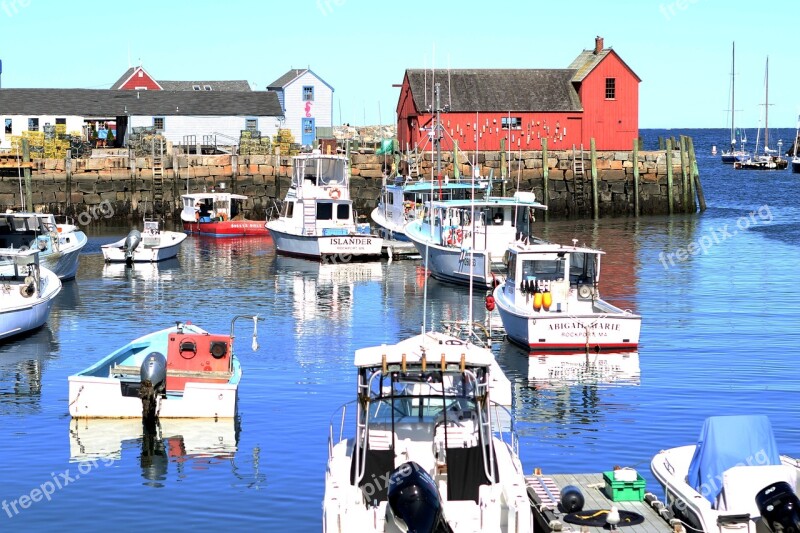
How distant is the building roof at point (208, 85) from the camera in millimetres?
98875

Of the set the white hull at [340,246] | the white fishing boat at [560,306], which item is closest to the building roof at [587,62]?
the white hull at [340,246]

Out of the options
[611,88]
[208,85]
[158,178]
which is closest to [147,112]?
[158,178]

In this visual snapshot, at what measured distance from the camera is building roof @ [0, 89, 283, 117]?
251 feet

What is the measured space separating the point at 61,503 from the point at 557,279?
1433cm

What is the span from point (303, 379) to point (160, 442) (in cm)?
543

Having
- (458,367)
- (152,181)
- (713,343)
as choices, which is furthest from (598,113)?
(458,367)

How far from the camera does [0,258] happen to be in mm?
30297

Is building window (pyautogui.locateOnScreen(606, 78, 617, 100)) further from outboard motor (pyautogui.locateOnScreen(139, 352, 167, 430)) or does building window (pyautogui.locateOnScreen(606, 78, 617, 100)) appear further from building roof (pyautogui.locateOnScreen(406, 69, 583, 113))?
outboard motor (pyautogui.locateOnScreen(139, 352, 167, 430))

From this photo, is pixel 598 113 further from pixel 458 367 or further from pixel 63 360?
pixel 458 367

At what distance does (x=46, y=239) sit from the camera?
40.2 metres

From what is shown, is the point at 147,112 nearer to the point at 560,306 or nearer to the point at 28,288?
the point at 28,288

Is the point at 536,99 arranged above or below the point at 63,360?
above

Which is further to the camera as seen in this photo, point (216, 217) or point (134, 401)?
point (216, 217)

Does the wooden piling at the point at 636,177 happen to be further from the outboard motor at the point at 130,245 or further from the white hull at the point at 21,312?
the white hull at the point at 21,312
